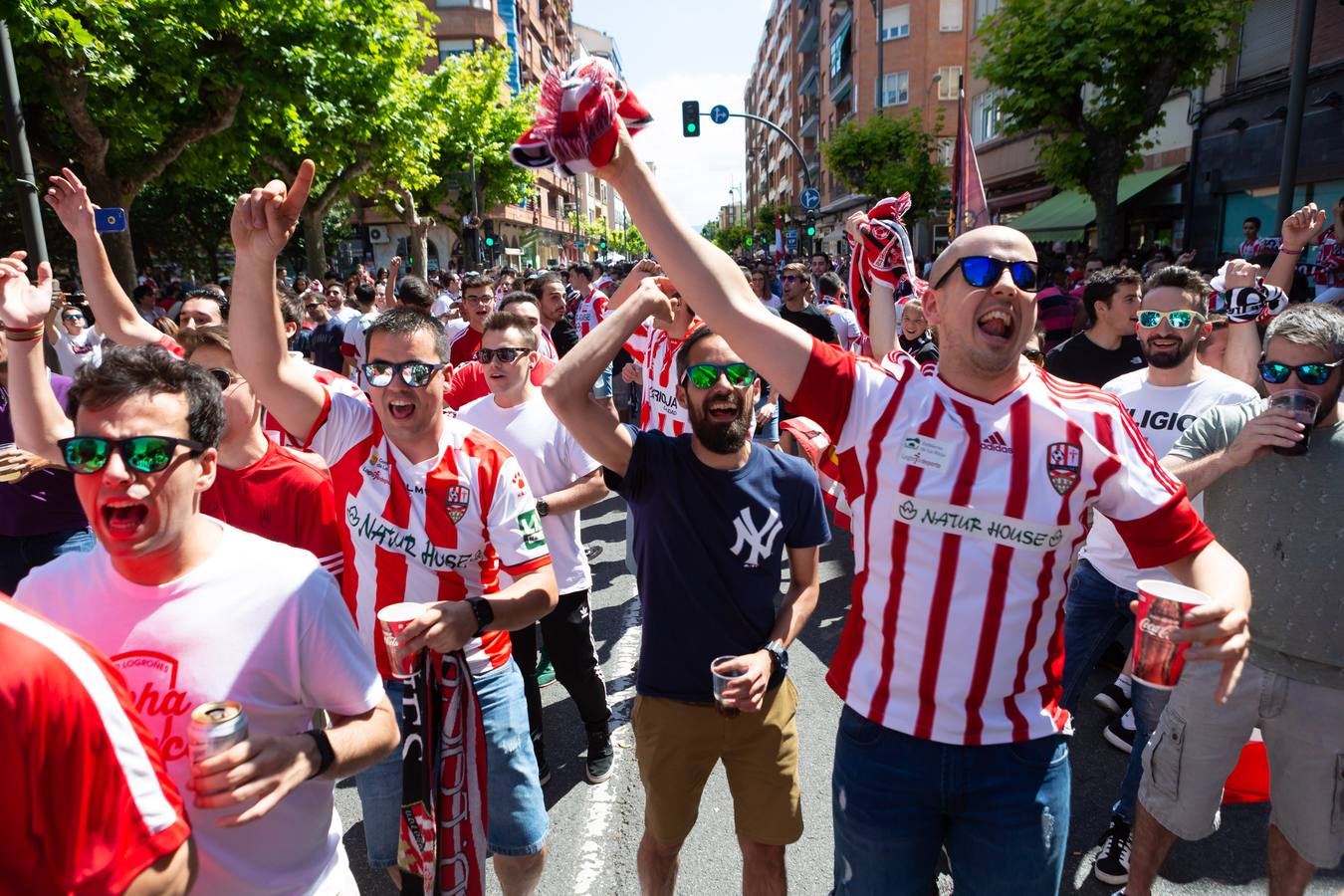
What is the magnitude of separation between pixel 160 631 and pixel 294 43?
16.5 m

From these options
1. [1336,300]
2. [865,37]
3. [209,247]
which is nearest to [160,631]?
[1336,300]

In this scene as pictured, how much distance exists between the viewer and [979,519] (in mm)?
1995

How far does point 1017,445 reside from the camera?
6.57ft

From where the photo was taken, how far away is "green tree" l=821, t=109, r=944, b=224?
2953 centimetres

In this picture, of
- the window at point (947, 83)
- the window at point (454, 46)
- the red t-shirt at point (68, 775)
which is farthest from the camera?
the window at point (454, 46)

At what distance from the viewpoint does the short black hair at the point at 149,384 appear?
1797 mm

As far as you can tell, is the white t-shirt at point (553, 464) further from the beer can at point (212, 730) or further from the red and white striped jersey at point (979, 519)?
the beer can at point (212, 730)

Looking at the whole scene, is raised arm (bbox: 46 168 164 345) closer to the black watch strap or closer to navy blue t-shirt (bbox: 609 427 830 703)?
navy blue t-shirt (bbox: 609 427 830 703)

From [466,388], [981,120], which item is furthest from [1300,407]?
[981,120]

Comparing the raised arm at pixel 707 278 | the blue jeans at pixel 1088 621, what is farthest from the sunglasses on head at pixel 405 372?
the blue jeans at pixel 1088 621

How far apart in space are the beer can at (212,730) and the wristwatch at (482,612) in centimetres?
93

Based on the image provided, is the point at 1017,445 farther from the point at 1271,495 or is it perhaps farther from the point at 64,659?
the point at 64,659

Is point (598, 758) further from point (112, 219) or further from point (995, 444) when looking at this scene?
point (112, 219)

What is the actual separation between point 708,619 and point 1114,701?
2855 mm
